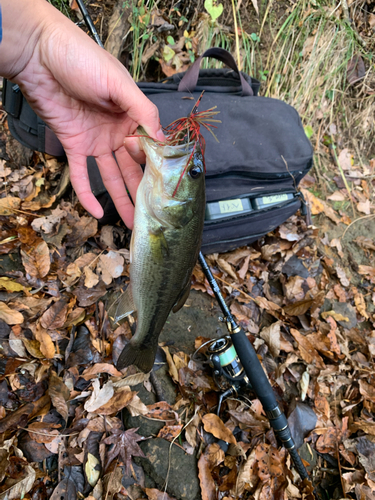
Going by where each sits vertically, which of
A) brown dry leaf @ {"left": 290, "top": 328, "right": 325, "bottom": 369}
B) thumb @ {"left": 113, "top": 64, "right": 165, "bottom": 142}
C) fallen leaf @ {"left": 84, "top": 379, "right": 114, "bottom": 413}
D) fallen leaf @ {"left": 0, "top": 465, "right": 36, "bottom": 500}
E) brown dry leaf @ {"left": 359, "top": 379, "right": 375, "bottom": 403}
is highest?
thumb @ {"left": 113, "top": 64, "right": 165, "bottom": 142}

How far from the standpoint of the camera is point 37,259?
2570 millimetres

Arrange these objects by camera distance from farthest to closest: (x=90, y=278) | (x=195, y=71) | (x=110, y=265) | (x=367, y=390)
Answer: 1. (x=367, y=390)
2. (x=195, y=71)
3. (x=110, y=265)
4. (x=90, y=278)

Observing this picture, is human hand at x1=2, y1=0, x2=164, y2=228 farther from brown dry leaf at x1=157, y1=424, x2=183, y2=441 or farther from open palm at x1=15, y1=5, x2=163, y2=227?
brown dry leaf at x1=157, y1=424, x2=183, y2=441

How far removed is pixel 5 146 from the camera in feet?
9.91

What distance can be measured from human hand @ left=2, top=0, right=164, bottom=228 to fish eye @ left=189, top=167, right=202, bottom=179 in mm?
309

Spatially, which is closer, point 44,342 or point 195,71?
point 44,342

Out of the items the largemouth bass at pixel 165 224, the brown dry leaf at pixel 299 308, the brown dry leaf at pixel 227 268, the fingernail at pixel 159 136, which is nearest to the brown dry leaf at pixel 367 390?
the brown dry leaf at pixel 299 308

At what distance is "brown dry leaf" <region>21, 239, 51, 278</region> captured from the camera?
2.53m

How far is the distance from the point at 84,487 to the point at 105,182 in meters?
2.23

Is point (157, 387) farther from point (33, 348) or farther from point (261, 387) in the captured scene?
point (33, 348)

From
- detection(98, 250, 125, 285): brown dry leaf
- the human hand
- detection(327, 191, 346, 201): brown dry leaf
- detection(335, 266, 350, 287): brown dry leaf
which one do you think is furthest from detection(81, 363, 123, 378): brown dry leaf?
detection(327, 191, 346, 201): brown dry leaf

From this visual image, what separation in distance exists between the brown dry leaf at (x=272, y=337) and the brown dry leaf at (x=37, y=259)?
2.26m

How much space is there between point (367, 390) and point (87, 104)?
398 cm

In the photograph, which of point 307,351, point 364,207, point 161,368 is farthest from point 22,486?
point 364,207
